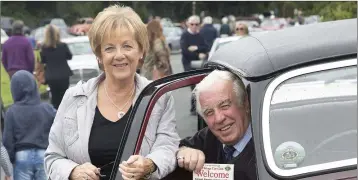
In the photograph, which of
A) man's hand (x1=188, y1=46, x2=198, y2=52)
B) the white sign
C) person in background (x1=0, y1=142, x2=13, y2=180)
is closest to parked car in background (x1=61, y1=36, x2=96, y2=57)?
man's hand (x1=188, y1=46, x2=198, y2=52)

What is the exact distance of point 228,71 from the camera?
3457 millimetres

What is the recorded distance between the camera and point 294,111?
3.38 meters

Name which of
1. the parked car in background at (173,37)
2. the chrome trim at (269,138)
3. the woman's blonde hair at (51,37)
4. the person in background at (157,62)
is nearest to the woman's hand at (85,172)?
the chrome trim at (269,138)

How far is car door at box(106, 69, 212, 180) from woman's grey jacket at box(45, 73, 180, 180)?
0.04 meters

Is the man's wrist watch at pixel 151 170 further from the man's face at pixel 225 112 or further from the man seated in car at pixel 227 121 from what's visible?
the man's face at pixel 225 112

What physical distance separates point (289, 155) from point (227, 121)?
0.37 m

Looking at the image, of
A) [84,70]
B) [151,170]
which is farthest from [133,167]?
[84,70]

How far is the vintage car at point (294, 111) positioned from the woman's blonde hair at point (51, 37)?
9.05 meters

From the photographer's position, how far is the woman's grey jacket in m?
3.32

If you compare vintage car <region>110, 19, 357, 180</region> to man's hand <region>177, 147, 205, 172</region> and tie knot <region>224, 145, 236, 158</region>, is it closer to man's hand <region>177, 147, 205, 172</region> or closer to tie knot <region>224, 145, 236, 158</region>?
man's hand <region>177, 147, 205, 172</region>

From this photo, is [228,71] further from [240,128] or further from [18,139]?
[18,139]

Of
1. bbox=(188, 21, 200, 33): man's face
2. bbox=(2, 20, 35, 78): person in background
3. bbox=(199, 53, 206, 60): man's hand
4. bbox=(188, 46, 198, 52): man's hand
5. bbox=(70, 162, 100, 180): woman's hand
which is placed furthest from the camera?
bbox=(188, 21, 200, 33): man's face

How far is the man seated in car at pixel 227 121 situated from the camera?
3.35m

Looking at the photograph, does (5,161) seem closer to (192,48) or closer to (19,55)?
(19,55)
